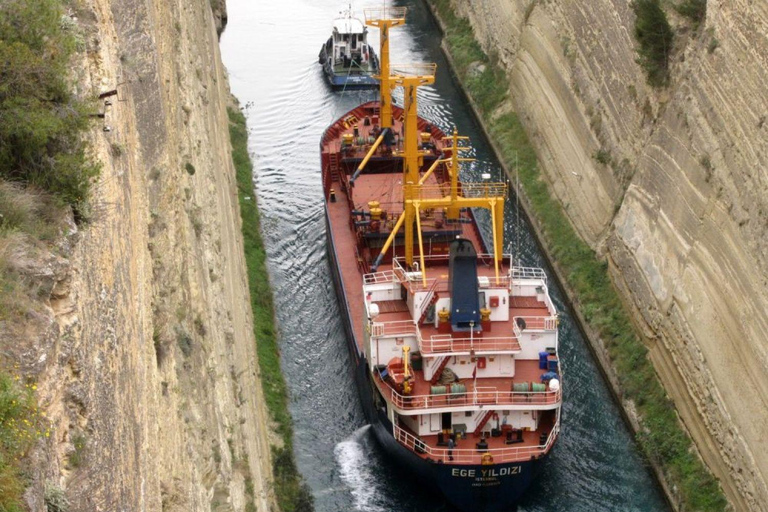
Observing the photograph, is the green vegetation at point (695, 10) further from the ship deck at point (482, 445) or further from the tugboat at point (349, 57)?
the tugboat at point (349, 57)

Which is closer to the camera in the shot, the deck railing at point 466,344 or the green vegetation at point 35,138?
the green vegetation at point 35,138

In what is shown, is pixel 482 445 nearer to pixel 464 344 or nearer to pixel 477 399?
pixel 477 399

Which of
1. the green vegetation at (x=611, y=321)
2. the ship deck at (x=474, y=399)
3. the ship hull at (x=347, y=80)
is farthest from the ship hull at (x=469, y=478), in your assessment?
the ship hull at (x=347, y=80)

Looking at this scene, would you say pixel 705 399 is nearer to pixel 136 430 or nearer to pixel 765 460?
pixel 765 460

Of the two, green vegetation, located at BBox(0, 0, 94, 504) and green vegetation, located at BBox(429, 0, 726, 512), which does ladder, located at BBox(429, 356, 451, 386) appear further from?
green vegetation, located at BBox(0, 0, 94, 504)

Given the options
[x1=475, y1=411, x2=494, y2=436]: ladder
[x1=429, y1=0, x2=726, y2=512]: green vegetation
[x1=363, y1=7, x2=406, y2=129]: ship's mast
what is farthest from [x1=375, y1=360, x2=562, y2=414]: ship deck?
[x1=363, y1=7, x2=406, y2=129]: ship's mast

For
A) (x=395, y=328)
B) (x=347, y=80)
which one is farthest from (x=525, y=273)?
(x=347, y=80)
